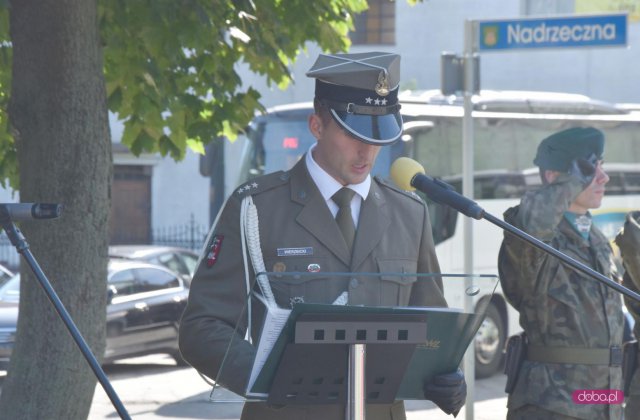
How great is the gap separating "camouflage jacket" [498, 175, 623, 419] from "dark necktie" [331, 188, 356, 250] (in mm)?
1213

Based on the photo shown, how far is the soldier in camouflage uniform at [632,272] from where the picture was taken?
16.7ft

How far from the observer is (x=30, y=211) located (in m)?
3.38

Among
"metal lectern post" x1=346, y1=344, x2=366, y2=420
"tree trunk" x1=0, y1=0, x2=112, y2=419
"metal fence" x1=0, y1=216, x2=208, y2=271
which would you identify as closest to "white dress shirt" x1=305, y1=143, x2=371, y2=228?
"metal lectern post" x1=346, y1=344, x2=366, y2=420

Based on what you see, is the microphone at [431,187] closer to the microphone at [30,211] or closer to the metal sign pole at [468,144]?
the microphone at [30,211]

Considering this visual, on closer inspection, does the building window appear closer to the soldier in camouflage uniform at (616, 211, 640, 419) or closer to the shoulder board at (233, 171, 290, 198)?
the soldier in camouflage uniform at (616, 211, 640, 419)

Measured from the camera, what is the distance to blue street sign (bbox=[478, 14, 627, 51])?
8.30m

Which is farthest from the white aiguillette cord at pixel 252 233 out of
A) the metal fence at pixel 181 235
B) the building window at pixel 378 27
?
the building window at pixel 378 27

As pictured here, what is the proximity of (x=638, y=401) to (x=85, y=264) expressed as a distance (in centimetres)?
257

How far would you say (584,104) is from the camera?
16938 mm

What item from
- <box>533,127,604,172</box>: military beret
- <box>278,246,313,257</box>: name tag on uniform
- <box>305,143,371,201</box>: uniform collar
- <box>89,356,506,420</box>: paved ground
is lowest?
<box>89,356,506,420</box>: paved ground

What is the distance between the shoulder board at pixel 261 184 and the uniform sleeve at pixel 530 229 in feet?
4.18

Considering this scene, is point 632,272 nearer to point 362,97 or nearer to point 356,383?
point 362,97

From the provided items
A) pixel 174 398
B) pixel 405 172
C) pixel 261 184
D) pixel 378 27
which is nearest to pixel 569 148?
pixel 261 184

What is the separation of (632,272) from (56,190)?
2.61 m
